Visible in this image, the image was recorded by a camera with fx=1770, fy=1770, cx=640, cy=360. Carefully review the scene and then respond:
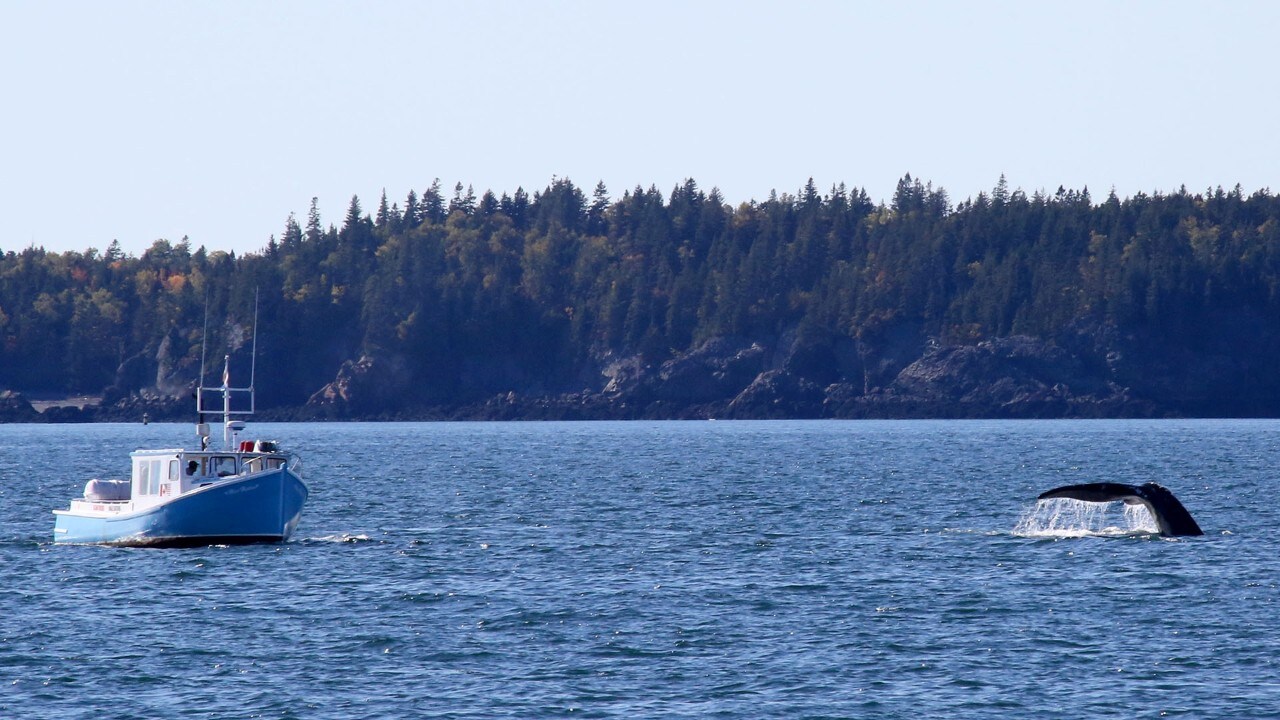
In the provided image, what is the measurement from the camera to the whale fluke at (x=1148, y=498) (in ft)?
181

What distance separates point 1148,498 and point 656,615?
20914 mm

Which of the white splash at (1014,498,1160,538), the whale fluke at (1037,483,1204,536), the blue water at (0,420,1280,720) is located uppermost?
the whale fluke at (1037,483,1204,536)

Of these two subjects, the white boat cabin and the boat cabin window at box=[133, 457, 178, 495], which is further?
the boat cabin window at box=[133, 457, 178, 495]

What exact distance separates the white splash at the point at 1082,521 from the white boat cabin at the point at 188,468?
28174 mm

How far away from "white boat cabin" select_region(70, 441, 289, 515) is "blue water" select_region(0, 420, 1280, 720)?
7.19 ft

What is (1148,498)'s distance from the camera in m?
59.8

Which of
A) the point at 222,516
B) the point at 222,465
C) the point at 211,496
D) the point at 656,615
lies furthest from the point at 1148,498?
the point at 211,496

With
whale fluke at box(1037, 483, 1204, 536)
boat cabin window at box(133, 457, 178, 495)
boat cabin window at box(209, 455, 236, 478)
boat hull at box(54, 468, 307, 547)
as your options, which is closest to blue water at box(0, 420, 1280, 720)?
boat hull at box(54, 468, 307, 547)

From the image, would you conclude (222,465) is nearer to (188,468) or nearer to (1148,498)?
(188,468)

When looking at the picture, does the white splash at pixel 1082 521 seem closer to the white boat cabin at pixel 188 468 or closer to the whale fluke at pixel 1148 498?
the whale fluke at pixel 1148 498

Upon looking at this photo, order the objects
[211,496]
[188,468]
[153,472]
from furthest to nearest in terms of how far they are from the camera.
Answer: [153,472], [188,468], [211,496]

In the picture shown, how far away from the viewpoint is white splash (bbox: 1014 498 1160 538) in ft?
217

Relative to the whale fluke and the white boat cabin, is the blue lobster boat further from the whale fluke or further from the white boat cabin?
the whale fluke

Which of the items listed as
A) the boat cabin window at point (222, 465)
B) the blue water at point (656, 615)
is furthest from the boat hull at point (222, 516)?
the boat cabin window at point (222, 465)
